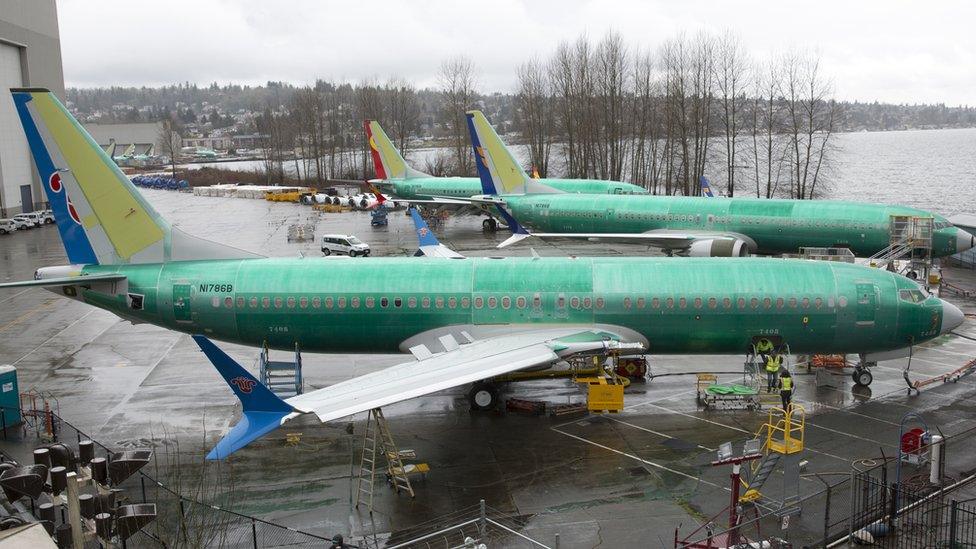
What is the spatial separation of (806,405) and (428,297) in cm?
1344

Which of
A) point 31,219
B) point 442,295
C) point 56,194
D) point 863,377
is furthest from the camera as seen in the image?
point 31,219

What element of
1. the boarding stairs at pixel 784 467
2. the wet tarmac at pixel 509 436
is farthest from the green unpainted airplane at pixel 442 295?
the boarding stairs at pixel 784 467

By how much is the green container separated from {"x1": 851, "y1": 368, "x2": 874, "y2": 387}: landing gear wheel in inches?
1137

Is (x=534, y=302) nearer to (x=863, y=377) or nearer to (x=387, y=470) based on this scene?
(x=387, y=470)

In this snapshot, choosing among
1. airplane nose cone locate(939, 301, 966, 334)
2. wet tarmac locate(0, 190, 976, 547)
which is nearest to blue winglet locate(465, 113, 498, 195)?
wet tarmac locate(0, 190, 976, 547)

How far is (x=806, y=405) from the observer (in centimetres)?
2786

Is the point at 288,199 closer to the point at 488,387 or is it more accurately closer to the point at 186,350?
the point at 186,350

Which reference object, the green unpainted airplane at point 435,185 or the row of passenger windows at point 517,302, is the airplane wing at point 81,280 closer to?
the row of passenger windows at point 517,302

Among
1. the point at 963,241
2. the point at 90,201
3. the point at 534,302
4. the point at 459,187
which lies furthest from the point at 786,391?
the point at 459,187

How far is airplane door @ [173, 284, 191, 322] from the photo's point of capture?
27.7m

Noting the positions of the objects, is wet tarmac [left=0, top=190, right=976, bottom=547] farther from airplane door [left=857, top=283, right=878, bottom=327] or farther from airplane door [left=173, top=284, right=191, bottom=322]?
airplane door [left=173, top=284, right=191, bottom=322]

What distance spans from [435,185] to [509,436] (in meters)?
56.2

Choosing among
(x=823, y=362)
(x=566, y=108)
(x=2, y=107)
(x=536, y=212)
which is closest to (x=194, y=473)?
(x=823, y=362)

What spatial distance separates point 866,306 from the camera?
27469 mm
